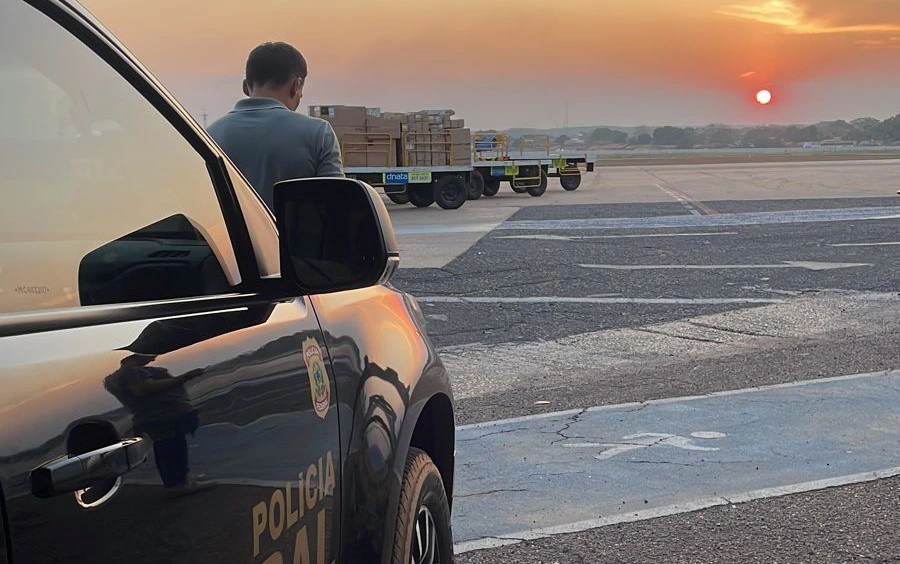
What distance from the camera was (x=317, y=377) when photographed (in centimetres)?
213

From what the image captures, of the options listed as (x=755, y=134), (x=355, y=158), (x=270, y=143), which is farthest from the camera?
(x=755, y=134)

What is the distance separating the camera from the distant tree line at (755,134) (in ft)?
452

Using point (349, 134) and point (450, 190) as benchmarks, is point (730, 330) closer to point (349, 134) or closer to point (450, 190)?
point (349, 134)

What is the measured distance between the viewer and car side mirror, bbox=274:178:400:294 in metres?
2.09

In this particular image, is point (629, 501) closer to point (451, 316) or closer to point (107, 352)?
point (107, 352)

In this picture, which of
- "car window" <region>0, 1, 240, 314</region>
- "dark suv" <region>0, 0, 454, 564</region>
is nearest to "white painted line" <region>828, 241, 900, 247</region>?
"dark suv" <region>0, 0, 454, 564</region>

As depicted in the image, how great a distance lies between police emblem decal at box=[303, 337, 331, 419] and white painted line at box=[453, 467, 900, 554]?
6.64ft

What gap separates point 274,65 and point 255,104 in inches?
9.1

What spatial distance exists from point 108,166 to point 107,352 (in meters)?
0.45

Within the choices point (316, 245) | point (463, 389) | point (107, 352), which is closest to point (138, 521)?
point (107, 352)

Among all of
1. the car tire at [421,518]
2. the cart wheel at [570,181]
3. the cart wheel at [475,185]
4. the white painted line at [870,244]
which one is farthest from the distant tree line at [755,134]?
the car tire at [421,518]

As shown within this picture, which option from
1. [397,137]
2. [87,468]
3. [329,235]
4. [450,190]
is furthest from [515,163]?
[87,468]

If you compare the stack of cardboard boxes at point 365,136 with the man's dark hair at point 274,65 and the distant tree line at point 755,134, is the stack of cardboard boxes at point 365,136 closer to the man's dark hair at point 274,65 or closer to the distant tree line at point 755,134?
the man's dark hair at point 274,65

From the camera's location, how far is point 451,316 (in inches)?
372
